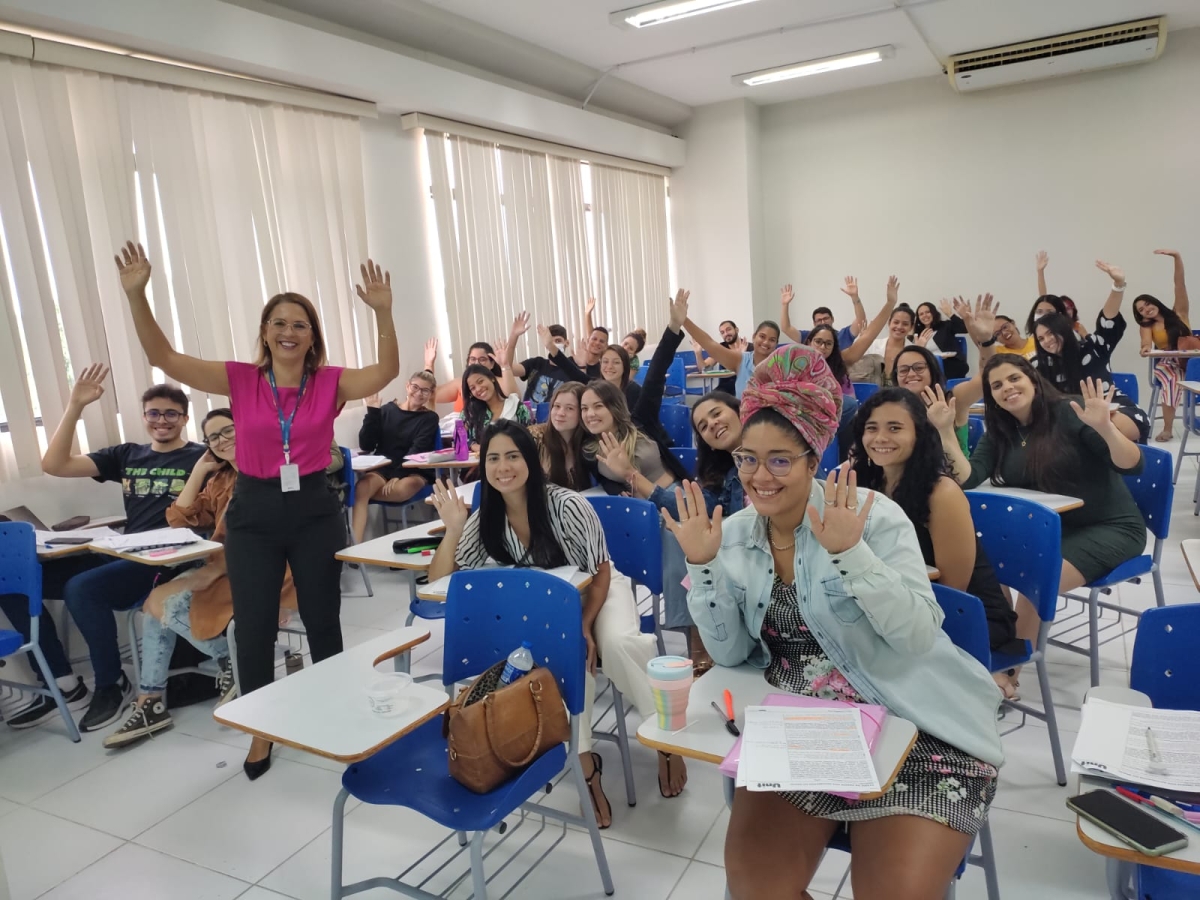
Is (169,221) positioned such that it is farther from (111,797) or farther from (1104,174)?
(1104,174)

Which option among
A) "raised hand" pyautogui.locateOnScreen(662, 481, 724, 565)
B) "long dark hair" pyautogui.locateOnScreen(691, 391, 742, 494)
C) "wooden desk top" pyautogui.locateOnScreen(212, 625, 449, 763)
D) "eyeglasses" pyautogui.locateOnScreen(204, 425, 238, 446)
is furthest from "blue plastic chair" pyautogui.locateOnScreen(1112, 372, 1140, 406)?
"eyeglasses" pyautogui.locateOnScreen(204, 425, 238, 446)

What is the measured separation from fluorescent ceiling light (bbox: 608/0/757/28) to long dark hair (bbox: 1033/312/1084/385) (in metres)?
3.19

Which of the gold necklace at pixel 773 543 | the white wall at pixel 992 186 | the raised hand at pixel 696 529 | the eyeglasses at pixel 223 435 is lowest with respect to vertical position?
the gold necklace at pixel 773 543

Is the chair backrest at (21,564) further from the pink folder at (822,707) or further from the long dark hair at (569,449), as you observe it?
the pink folder at (822,707)

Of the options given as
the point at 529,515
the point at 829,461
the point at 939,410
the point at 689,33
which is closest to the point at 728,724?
the point at 529,515

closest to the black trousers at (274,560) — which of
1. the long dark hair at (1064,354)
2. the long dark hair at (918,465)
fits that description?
the long dark hair at (918,465)

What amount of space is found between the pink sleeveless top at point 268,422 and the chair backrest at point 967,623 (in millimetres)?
1971

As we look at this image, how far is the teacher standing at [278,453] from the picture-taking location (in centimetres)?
257

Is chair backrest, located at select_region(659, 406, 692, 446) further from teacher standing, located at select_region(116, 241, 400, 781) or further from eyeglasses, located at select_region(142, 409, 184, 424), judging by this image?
eyeglasses, located at select_region(142, 409, 184, 424)

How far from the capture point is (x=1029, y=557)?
2318mm

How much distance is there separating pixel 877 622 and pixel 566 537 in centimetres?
118

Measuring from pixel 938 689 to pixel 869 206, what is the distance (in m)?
8.68

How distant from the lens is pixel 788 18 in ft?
20.4

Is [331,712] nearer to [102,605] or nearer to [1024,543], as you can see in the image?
[1024,543]
